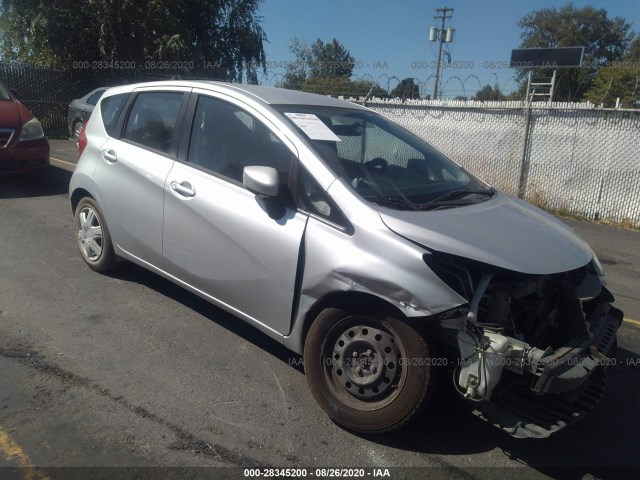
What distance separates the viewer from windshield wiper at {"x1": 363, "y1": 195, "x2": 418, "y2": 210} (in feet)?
10.8

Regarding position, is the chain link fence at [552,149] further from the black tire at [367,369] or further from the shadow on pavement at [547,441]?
the black tire at [367,369]

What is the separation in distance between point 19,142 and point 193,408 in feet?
21.8

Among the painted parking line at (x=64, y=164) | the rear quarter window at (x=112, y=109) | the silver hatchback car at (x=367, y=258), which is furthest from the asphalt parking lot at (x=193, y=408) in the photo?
the painted parking line at (x=64, y=164)

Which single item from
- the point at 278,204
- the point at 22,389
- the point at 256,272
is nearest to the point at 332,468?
the point at 256,272

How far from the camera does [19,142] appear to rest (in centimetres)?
824

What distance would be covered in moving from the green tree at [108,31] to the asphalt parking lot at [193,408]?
1638cm

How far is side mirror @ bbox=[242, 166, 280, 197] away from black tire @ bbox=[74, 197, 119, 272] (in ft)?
6.78

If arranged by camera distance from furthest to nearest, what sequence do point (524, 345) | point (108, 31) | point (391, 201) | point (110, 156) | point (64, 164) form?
point (108, 31) < point (64, 164) < point (110, 156) < point (391, 201) < point (524, 345)

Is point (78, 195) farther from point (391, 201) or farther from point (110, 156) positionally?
point (391, 201)

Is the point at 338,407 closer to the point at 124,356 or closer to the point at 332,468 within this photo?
the point at 332,468

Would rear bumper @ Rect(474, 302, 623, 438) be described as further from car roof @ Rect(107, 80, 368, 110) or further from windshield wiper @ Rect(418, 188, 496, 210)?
car roof @ Rect(107, 80, 368, 110)

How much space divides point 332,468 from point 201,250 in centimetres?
172

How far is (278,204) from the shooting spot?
3.44 metres

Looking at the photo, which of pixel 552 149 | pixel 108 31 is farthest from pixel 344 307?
pixel 108 31
